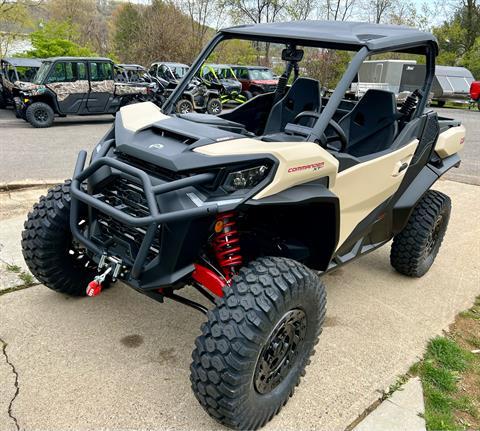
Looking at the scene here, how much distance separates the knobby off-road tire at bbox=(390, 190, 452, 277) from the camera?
3.90m

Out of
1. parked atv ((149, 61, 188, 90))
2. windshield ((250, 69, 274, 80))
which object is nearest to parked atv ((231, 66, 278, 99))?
windshield ((250, 69, 274, 80))

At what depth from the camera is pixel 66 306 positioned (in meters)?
3.29

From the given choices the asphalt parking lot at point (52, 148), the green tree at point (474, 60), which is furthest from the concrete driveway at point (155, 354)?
the green tree at point (474, 60)

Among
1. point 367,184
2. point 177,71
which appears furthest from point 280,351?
point 177,71

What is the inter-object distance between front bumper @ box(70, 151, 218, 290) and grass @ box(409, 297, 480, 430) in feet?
5.16

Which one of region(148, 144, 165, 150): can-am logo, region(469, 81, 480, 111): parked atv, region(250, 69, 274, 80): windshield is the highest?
region(148, 144, 165, 150): can-am logo

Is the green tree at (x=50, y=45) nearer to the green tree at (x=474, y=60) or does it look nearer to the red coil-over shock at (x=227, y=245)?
the red coil-over shock at (x=227, y=245)


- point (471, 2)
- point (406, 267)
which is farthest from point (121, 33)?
point (406, 267)

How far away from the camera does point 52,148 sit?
9.05 meters

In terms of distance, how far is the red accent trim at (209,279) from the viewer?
2.49 metres

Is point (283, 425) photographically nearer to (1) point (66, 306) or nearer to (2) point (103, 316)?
(2) point (103, 316)

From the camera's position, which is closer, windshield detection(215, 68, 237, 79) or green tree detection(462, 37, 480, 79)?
windshield detection(215, 68, 237, 79)

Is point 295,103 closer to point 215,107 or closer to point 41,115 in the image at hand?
point 41,115

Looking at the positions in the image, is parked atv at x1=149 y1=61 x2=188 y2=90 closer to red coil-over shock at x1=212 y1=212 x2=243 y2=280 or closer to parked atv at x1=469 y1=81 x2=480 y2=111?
parked atv at x1=469 y1=81 x2=480 y2=111
